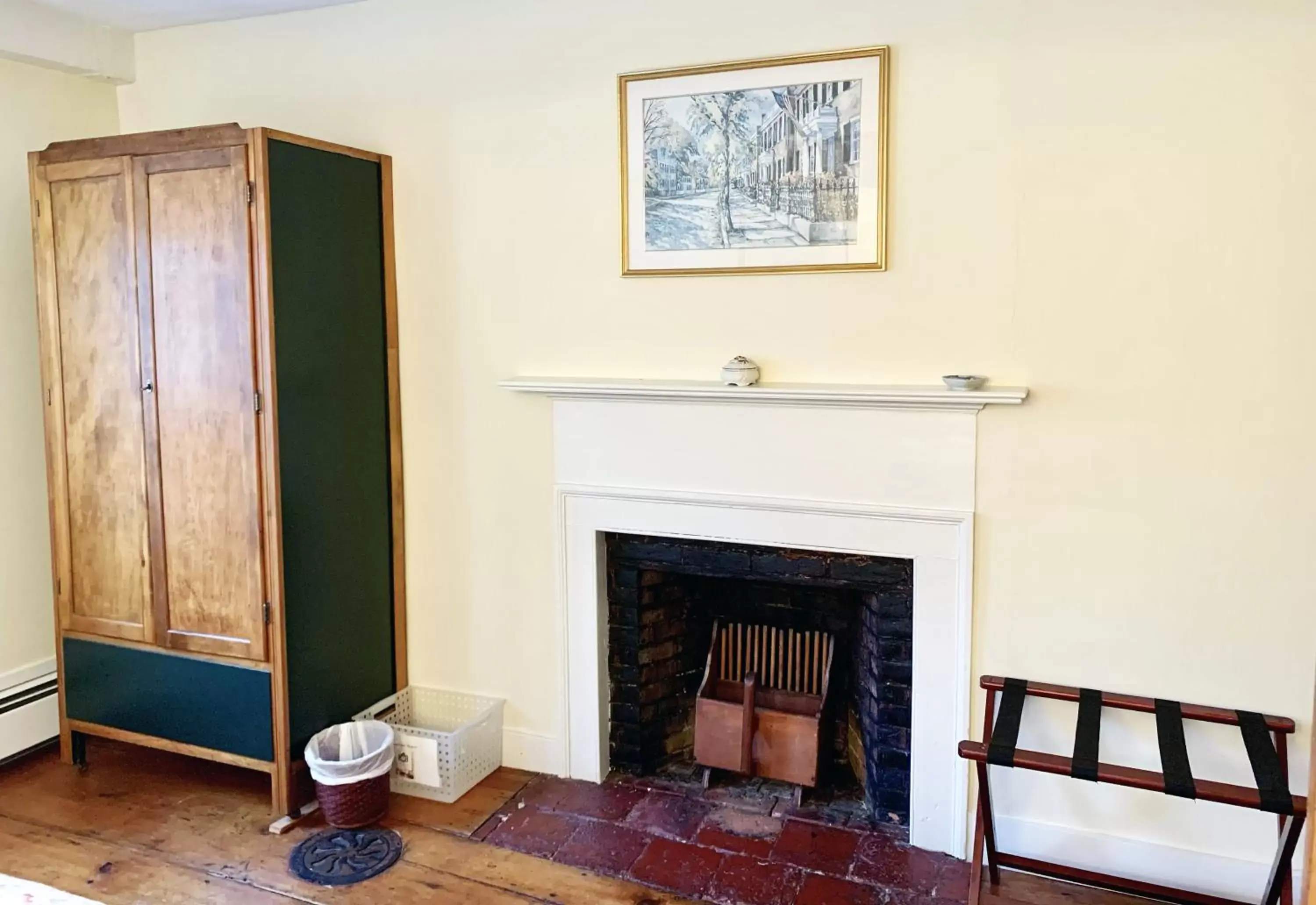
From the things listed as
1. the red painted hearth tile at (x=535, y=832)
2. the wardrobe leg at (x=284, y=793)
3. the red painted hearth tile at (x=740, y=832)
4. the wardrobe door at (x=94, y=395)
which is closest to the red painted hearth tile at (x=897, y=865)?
the red painted hearth tile at (x=740, y=832)

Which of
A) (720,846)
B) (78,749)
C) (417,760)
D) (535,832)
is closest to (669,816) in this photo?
(720,846)

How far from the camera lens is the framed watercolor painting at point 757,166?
95.5 inches

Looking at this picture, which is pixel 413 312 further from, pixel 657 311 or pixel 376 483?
pixel 657 311

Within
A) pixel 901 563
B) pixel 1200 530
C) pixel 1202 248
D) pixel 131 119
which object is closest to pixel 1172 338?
pixel 1202 248

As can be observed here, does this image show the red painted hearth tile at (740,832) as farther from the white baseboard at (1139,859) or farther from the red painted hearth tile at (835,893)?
the white baseboard at (1139,859)

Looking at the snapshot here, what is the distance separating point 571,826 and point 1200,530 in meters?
1.79

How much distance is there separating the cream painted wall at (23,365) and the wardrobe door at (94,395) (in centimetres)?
26

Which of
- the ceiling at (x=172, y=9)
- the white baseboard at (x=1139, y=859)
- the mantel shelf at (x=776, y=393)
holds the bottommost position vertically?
the white baseboard at (x=1139, y=859)

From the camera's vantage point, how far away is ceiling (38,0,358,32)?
2895mm

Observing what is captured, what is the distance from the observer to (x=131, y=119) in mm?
3293

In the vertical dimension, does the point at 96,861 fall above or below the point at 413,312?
below

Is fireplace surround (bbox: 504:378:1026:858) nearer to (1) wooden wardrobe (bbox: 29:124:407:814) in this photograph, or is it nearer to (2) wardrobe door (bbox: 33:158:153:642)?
(1) wooden wardrobe (bbox: 29:124:407:814)

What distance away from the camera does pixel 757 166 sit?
254 centimetres

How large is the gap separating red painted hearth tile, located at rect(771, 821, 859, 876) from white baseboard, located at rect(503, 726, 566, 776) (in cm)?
74
